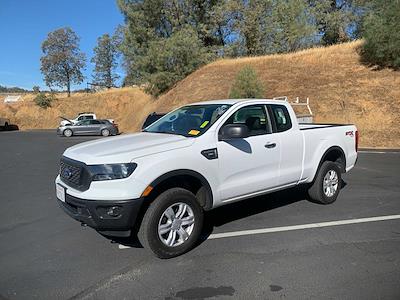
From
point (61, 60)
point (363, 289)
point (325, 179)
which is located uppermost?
point (61, 60)

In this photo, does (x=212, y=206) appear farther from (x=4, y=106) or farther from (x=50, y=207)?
(x=4, y=106)

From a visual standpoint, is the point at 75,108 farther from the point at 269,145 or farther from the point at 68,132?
the point at 269,145

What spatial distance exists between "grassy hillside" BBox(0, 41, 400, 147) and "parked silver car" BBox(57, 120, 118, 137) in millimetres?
3369

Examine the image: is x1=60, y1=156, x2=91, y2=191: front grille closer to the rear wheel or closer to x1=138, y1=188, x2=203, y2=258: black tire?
x1=138, y1=188, x2=203, y2=258: black tire

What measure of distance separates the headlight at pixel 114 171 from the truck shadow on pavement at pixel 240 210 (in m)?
1.19

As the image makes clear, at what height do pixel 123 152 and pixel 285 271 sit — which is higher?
pixel 123 152

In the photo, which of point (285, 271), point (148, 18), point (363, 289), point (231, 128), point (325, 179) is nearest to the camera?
point (363, 289)

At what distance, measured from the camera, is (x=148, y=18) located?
40500 mm

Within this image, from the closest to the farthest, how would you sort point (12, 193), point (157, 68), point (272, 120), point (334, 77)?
point (272, 120)
point (12, 193)
point (334, 77)
point (157, 68)

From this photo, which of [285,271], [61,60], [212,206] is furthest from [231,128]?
[61,60]

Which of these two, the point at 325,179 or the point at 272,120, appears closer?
the point at 272,120

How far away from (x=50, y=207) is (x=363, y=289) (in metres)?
5.35

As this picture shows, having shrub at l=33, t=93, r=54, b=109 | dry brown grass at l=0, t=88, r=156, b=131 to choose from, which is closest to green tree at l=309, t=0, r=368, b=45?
dry brown grass at l=0, t=88, r=156, b=131

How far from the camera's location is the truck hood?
4547mm
